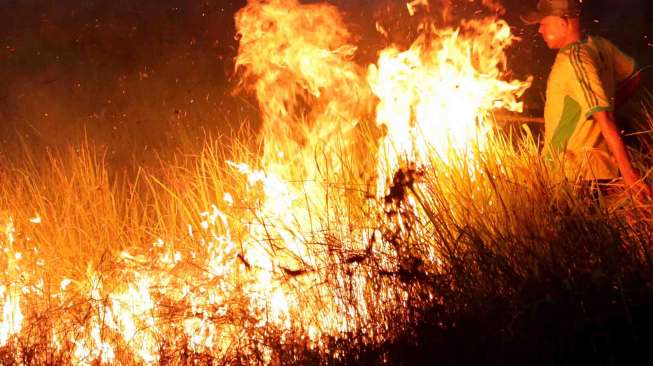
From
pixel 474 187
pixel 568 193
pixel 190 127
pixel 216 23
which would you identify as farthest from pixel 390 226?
pixel 216 23

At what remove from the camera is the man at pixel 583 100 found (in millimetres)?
4742

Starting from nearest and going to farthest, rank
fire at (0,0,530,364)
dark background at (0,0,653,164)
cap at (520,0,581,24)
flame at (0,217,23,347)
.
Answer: fire at (0,0,530,364) → cap at (520,0,581,24) → flame at (0,217,23,347) → dark background at (0,0,653,164)

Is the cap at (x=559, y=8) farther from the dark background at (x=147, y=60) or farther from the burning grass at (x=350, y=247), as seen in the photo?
the dark background at (x=147, y=60)

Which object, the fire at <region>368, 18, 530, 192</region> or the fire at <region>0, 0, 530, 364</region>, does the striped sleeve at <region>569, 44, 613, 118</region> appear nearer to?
the fire at <region>0, 0, 530, 364</region>

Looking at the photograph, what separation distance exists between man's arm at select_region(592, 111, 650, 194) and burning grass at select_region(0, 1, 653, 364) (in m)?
0.14

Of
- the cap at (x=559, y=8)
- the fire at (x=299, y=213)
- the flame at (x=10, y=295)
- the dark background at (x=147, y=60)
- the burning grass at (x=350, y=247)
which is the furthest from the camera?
the dark background at (x=147, y=60)

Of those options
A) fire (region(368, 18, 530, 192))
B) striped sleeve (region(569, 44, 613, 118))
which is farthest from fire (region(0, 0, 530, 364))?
striped sleeve (region(569, 44, 613, 118))

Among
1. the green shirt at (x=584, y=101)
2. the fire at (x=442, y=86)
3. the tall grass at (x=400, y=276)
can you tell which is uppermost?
the fire at (x=442, y=86)

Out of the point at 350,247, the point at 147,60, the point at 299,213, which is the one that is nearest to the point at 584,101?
the point at 350,247

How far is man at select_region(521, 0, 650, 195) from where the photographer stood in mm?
4742

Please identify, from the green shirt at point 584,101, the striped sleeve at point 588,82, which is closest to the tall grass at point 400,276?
the green shirt at point 584,101

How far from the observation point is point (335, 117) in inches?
255

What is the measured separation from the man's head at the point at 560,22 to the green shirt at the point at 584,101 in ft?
0.36

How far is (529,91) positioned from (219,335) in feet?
21.5
